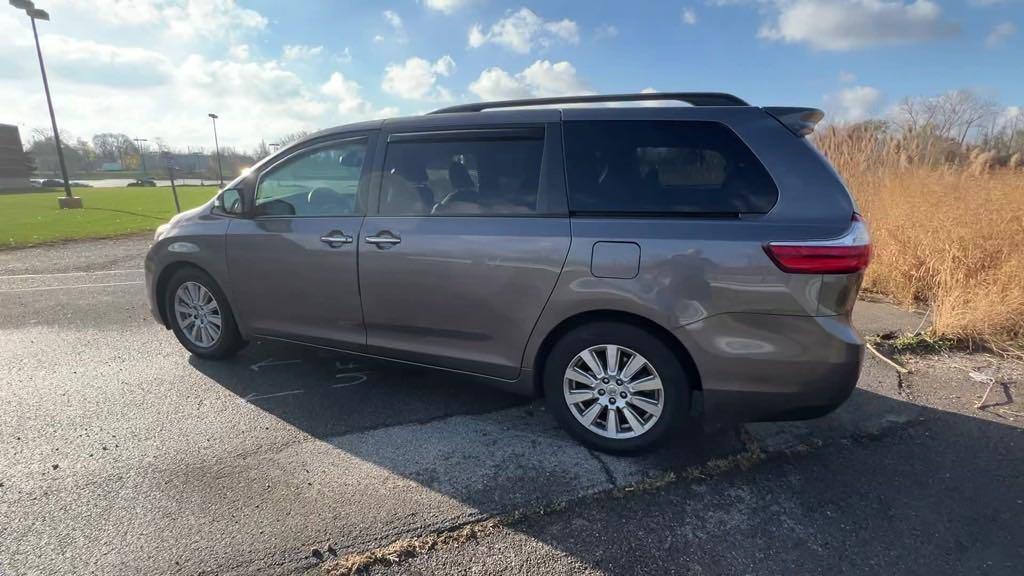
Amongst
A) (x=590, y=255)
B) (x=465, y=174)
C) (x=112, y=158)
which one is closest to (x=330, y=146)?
(x=465, y=174)

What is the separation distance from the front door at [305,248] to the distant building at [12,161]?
68599 millimetres

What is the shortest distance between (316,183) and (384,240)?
2.75ft

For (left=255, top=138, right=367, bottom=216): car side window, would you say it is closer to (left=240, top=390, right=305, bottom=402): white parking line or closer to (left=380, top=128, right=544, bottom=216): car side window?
(left=380, top=128, right=544, bottom=216): car side window

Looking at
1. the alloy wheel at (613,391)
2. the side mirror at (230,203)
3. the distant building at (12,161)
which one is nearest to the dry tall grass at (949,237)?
the alloy wheel at (613,391)

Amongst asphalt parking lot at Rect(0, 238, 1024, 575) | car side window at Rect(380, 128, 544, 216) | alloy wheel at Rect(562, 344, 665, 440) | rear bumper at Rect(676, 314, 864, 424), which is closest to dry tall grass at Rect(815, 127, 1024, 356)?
asphalt parking lot at Rect(0, 238, 1024, 575)

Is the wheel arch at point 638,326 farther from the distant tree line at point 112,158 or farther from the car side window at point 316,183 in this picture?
the distant tree line at point 112,158

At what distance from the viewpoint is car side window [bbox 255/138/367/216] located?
340cm

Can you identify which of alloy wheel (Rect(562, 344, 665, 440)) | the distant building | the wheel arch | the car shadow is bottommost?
the car shadow

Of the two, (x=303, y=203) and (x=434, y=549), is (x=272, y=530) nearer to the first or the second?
(x=434, y=549)

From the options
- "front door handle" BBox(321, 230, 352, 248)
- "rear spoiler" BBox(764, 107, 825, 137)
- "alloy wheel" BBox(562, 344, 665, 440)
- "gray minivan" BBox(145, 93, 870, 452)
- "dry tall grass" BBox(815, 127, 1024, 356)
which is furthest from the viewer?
"dry tall grass" BBox(815, 127, 1024, 356)

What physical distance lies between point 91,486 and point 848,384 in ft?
12.4

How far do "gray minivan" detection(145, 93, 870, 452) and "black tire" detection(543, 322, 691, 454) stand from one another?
0.03ft

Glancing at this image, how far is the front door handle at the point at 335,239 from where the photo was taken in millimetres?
3295

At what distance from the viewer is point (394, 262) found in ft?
10.3
